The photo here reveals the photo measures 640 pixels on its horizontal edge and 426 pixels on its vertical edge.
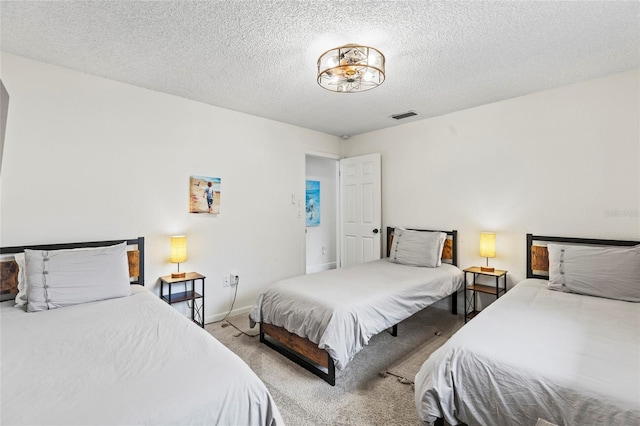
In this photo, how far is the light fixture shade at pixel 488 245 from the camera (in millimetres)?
3404

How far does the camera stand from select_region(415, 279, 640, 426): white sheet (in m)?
1.29

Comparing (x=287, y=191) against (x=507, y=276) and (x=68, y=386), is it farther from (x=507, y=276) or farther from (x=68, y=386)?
(x=68, y=386)

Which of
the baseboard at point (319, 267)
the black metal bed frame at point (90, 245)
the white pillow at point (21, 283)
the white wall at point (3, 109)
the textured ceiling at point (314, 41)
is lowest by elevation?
the baseboard at point (319, 267)

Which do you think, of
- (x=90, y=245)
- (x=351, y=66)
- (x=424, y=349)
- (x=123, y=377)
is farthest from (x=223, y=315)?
(x=351, y=66)

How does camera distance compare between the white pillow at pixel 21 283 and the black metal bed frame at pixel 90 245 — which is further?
the black metal bed frame at pixel 90 245

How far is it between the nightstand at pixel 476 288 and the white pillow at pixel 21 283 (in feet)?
12.8

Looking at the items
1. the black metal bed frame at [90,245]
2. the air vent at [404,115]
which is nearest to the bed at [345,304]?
the black metal bed frame at [90,245]

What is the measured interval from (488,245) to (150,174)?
3.68 m

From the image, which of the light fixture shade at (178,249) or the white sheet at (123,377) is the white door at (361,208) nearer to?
the light fixture shade at (178,249)

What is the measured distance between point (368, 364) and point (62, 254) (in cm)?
256

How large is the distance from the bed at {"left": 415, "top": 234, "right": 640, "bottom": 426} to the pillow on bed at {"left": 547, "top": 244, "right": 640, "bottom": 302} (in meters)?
0.01

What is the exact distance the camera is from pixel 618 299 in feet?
7.79

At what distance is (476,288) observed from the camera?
3.40 meters

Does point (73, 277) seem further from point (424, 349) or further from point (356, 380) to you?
point (424, 349)
